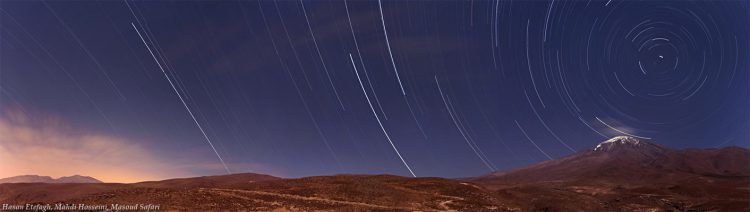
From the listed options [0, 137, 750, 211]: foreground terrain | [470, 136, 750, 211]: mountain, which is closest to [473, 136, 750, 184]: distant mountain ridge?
[470, 136, 750, 211]: mountain

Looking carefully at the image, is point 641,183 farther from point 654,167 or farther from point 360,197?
point 360,197

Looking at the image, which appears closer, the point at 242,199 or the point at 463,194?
the point at 242,199

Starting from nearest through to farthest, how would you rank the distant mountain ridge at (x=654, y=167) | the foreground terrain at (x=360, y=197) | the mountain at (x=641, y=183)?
the foreground terrain at (x=360, y=197), the mountain at (x=641, y=183), the distant mountain ridge at (x=654, y=167)

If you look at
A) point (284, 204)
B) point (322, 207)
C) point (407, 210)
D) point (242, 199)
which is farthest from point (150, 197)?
point (407, 210)

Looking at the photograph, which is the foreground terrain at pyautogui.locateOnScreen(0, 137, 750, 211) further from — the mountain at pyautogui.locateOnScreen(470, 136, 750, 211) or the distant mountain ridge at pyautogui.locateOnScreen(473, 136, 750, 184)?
the distant mountain ridge at pyautogui.locateOnScreen(473, 136, 750, 184)

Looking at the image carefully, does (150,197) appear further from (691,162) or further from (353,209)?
(691,162)

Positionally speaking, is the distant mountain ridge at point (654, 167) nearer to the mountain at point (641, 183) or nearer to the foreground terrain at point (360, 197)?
the mountain at point (641, 183)

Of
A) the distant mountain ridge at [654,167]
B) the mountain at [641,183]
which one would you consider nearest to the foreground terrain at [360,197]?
the mountain at [641,183]

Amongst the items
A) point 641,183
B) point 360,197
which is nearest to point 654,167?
point 641,183

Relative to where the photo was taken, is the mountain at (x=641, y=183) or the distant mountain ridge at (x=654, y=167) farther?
the distant mountain ridge at (x=654, y=167)
